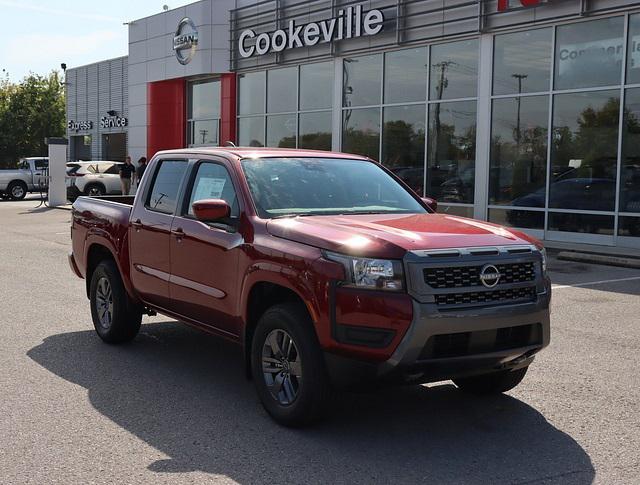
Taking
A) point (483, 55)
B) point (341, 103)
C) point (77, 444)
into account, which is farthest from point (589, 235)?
point (77, 444)

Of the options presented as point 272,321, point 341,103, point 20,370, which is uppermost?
point 341,103

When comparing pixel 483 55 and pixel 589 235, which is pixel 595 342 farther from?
pixel 483 55

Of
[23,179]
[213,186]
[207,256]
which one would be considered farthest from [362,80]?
[23,179]

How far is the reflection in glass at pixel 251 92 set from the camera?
2622 centimetres

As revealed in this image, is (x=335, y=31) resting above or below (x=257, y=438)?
above

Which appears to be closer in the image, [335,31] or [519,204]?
[519,204]

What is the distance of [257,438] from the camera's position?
15.4 feet

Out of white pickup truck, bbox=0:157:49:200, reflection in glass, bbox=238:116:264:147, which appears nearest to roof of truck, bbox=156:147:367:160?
reflection in glass, bbox=238:116:264:147

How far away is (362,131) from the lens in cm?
2236

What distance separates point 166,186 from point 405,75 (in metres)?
15.4

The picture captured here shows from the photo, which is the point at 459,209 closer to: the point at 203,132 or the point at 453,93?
the point at 453,93

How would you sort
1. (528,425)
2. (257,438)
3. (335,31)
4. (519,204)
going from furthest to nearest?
1. (335,31)
2. (519,204)
3. (528,425)
4. (257,438)

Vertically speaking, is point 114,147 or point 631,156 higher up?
point 114,147

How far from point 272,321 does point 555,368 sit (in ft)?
9.22
